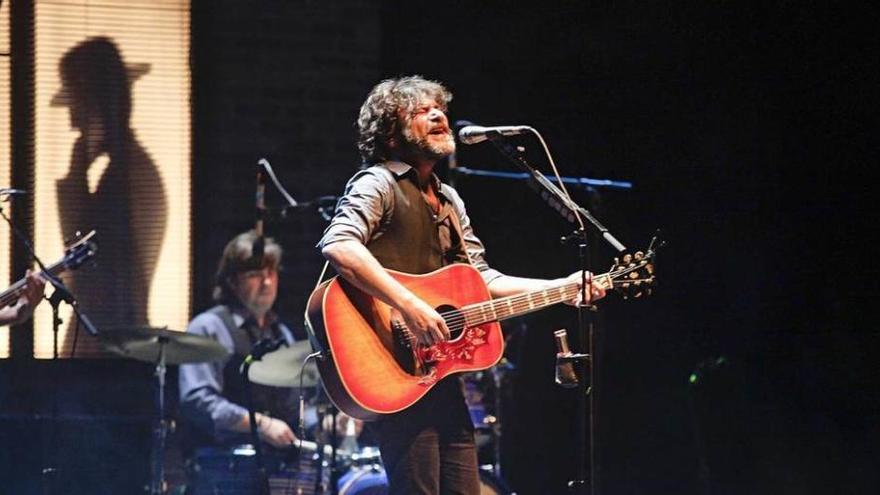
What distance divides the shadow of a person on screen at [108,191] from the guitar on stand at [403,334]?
10.2ft

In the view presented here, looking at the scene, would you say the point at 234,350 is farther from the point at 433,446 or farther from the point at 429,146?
the point at 433,446

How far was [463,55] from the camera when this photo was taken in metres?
7.46

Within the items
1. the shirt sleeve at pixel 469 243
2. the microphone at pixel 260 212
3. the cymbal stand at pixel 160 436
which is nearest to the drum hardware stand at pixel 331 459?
the cymbal stand at pixel 160 436

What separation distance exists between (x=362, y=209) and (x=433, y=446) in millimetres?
846

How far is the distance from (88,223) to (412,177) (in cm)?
319

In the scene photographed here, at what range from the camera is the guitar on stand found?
4.25m

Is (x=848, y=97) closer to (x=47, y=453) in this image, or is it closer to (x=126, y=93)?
(x=126, y=93)

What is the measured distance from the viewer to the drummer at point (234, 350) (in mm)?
6676

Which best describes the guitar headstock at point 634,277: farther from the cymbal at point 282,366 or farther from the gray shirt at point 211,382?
the gray shirt at point 211,382

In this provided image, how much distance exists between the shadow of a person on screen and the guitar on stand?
3095mm

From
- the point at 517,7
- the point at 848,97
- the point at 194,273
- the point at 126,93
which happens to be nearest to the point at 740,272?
the point at 848,97

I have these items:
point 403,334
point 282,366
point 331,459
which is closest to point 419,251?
point 403,334

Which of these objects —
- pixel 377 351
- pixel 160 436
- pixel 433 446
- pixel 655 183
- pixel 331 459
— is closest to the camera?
pixel 433 446

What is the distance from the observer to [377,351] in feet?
14.2
